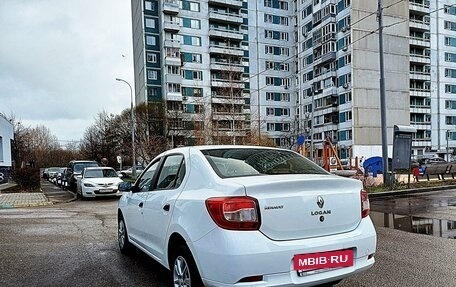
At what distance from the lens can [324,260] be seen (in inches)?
129

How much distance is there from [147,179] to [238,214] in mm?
2311

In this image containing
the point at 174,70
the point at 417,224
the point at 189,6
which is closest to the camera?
the point at 417,224

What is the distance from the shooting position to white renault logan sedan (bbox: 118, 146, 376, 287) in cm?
308

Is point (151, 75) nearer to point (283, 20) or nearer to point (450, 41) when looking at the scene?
point (283, 20)

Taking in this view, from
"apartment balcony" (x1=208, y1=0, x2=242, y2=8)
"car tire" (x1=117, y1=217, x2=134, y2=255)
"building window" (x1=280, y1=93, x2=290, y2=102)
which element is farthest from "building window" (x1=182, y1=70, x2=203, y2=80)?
"car tire" (x1=117, y1=217, x2=134, y2=255)

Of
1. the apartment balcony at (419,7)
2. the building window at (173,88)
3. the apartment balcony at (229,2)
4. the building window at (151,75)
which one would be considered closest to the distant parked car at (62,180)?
the building window at (173,88)

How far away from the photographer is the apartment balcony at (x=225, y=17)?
5959 cm

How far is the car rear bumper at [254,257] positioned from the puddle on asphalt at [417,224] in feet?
15.7

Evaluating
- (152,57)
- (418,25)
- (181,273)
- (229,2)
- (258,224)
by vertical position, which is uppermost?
(229,2)

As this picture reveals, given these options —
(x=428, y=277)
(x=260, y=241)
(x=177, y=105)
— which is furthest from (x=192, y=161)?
(x=177, y=105)

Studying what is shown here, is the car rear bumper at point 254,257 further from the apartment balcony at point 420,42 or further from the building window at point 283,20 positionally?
the building window at point 283,20

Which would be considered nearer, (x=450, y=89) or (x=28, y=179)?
(x=28, y=179)

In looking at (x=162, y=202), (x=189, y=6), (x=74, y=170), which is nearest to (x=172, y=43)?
(x=189, y=6)

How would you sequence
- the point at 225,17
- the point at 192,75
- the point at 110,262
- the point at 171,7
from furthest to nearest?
the point at 225,17 → the point at 192,75 → the point at 171,7 → the point at 110,262
